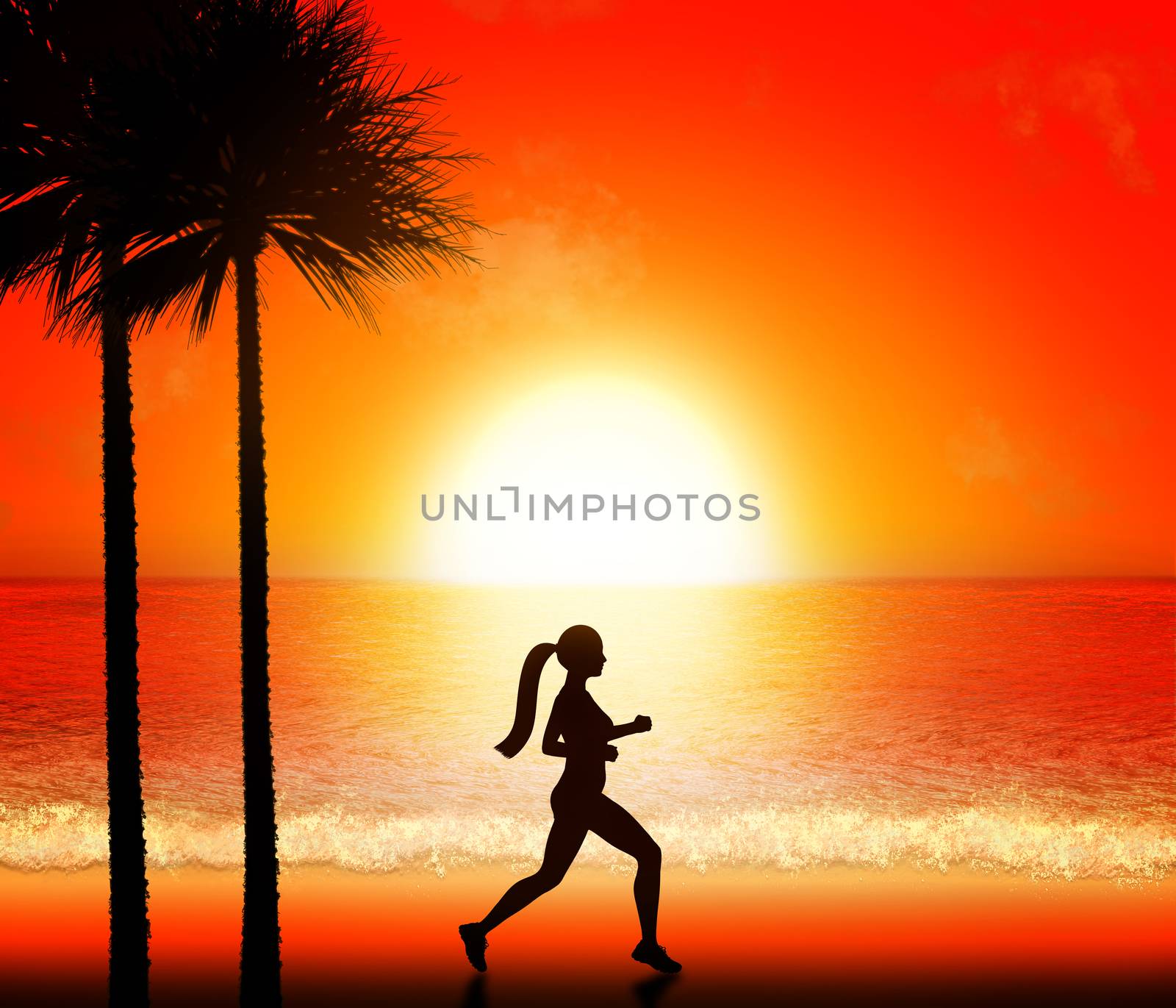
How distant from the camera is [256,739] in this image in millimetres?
7570

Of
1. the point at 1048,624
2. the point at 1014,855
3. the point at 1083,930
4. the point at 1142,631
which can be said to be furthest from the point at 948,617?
the point at 1083,930

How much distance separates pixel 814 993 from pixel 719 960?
0.98 metres

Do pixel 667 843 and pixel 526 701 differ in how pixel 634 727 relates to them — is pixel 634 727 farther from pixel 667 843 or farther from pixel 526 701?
pixel 667 843

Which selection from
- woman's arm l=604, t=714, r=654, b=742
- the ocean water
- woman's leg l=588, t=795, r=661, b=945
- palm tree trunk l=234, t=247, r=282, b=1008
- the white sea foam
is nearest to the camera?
woman's arm l=604, t=714, r=654, b=742

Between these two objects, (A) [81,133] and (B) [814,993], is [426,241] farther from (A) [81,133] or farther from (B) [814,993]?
(B) [814,993]

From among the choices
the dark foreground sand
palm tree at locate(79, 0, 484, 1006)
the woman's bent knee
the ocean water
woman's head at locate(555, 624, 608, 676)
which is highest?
palm tree at locate(79, 0, 484, 1006)

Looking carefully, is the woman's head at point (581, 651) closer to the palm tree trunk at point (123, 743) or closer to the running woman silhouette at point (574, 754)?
the running woman silhouette at point (574, 754)

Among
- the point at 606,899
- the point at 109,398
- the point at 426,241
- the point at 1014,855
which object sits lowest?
the point at 1014,855

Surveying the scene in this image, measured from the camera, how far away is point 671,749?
1690 inches

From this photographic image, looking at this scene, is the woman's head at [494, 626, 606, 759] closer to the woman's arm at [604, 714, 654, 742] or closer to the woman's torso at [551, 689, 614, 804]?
the woman's torso at [551, 689, 614, 804]

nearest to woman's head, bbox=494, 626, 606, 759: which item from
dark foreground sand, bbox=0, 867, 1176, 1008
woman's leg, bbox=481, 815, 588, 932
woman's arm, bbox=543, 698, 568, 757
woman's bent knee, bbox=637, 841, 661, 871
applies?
woman's arm, bbox=543, 698, 568, 757

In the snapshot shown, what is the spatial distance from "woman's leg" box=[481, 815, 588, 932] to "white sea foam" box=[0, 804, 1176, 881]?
5326mm

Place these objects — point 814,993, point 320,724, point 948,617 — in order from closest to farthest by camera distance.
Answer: point 814,993 → point 320,724 → point 948,617

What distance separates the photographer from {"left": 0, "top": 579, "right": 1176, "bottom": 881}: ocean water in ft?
61.0
